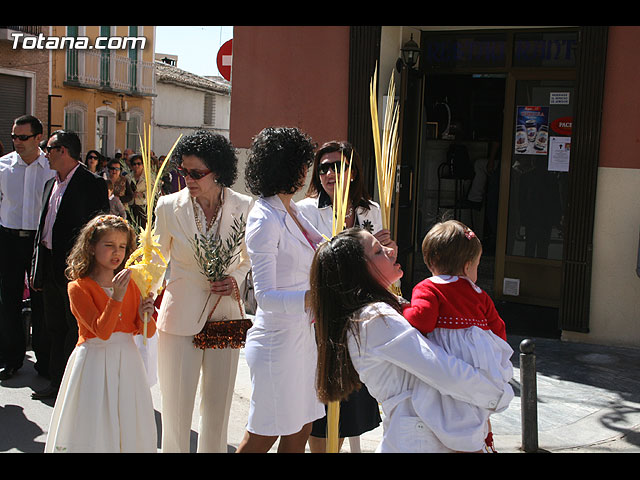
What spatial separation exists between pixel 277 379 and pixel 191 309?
74 centimetres

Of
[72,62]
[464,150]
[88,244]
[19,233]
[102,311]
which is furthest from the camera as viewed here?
[72,62]

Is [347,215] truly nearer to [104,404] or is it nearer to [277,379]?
[277,379]

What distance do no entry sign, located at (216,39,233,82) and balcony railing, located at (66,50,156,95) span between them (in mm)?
19071

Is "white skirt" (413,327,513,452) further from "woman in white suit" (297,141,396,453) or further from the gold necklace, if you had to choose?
the gold necklace

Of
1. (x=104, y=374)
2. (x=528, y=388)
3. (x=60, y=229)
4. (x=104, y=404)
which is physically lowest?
(x=528, y=388)

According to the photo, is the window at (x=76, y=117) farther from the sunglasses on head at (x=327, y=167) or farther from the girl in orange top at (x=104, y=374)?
the girl in orange top at (x=104, y=374)

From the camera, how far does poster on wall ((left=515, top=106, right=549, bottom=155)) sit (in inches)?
347

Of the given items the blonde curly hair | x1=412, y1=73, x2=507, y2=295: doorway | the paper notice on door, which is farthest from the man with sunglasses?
x1=412, y1=73, x2=507, y2=295: doorway

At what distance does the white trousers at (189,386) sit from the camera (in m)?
4.00

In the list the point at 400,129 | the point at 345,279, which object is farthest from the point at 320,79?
the point at 345,279

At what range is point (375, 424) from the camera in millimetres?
4238

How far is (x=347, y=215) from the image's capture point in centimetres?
447

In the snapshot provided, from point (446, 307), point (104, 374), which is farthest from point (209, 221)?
point (446, 307)

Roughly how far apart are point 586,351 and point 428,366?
5365mm
